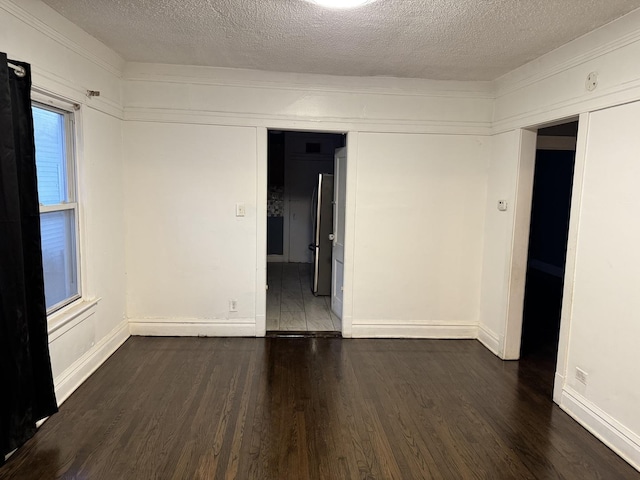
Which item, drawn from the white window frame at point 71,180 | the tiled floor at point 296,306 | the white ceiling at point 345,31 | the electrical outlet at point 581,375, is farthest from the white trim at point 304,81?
the electrical outlet at point 581,375

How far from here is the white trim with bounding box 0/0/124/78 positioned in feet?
7.68

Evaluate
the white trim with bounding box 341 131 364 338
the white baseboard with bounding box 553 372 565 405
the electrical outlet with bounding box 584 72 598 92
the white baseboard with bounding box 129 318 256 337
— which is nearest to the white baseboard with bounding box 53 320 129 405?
the white baseboard with bounding box 129 318 256 337

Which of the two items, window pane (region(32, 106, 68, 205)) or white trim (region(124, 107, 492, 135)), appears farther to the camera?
white trim (region(124, 107, 492, 135))

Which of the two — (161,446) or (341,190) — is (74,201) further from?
(341,190)

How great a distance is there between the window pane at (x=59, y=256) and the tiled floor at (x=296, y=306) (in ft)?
6.45

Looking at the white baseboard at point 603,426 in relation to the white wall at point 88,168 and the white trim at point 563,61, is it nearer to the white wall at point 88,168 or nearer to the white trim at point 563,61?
the white trim at point 563,61

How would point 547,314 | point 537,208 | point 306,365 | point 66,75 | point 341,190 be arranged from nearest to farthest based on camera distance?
point 66,75
point 306,365
point 341,190
point 547,314
point 537,208

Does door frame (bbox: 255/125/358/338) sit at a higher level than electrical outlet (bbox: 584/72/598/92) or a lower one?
lower

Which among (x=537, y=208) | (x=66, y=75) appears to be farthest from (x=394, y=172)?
(x=537, y=208)

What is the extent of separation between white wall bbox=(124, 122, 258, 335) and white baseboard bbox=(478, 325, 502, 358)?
2255 mm

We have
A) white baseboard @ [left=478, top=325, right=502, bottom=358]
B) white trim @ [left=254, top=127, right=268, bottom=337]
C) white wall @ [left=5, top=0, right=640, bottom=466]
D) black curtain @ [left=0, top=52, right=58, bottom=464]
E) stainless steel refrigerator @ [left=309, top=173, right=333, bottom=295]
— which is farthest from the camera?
stainless steel refrigerator @ [left=309, top=173, right=333, bottom=295]

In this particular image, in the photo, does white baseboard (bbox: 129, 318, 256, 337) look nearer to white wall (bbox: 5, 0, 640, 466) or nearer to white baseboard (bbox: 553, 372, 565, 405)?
white wall (bbox: 5, 0, 640, 466)

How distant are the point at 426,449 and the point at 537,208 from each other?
5974mm

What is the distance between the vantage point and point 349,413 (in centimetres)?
285
